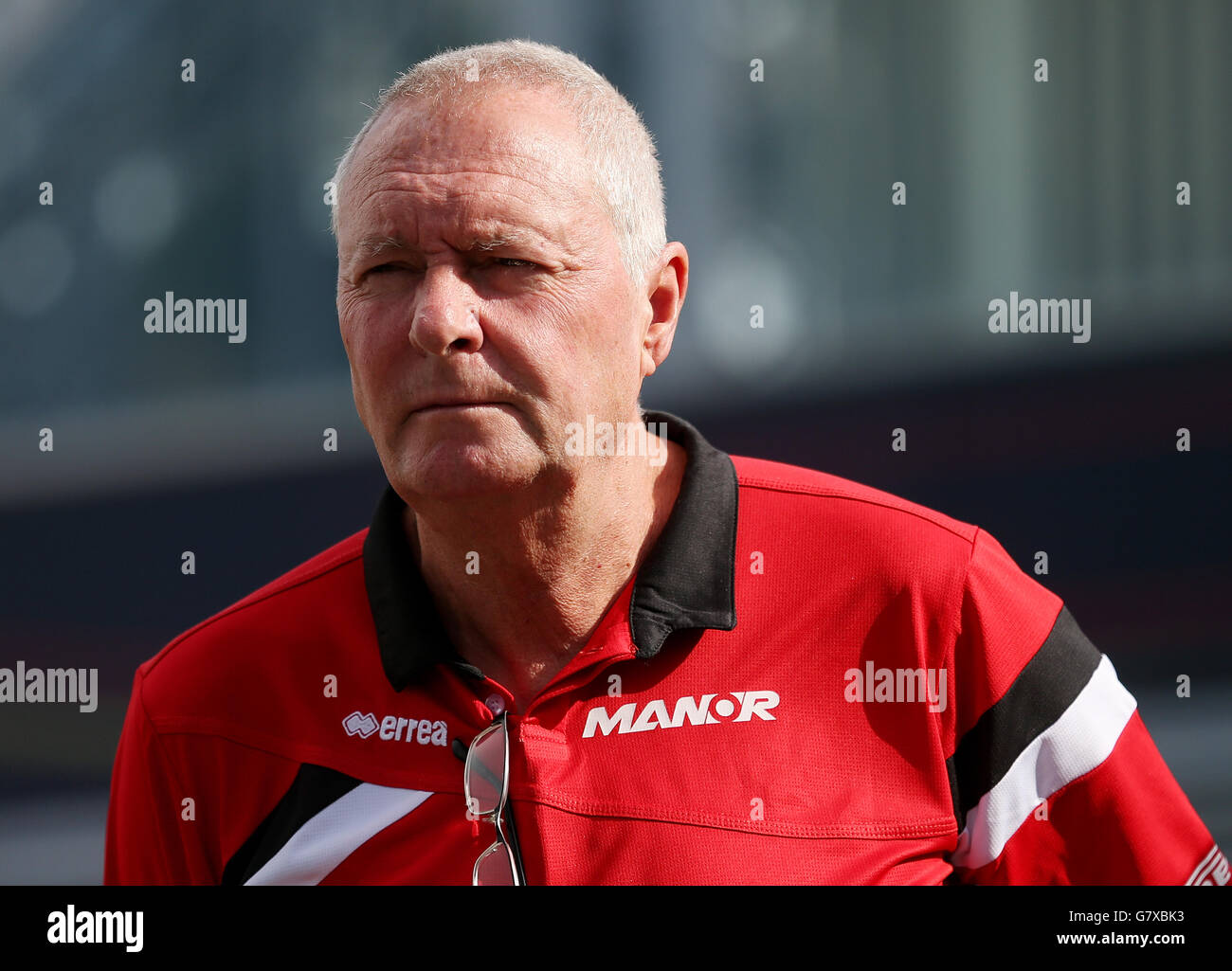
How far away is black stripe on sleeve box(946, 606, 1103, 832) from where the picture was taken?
1.67 m

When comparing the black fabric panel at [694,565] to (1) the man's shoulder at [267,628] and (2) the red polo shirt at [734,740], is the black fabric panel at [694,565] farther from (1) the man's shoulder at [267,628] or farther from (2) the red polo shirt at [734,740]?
(1) the man's shoulder at [267,628]

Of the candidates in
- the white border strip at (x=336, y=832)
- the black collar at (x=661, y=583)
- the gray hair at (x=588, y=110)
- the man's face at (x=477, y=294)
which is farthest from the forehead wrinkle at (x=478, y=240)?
the white border strip at (x=336, y=832)

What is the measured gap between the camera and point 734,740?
1665 mm

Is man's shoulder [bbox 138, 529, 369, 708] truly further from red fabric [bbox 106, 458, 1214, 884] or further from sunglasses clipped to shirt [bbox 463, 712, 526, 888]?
sunglasses clipped to shirt [bbox 463, 712, 526, 888]

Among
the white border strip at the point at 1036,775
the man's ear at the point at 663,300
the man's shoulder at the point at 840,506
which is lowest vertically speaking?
the white border strip at the point at 1036,775

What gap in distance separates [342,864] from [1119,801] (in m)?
1.16

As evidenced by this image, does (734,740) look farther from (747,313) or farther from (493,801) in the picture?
(747,313)

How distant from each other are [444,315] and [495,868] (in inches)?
30.8

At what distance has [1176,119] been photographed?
121 inches

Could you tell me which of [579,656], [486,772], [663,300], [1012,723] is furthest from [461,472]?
[1012,723]

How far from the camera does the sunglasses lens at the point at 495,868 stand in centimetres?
160

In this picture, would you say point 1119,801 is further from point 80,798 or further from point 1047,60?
point 80,798

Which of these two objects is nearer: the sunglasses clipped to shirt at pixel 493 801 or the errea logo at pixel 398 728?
the sunglasses clipped to shirt at pixel 493 801
